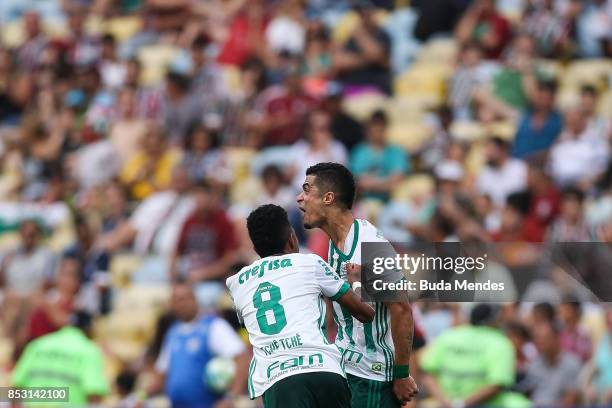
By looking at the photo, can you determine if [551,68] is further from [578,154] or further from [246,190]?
[246,190]

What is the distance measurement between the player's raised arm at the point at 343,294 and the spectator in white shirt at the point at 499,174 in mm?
7470

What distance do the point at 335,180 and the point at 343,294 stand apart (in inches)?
28.6

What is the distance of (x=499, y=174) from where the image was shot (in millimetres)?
15219

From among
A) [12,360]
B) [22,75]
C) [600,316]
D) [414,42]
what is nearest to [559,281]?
[600,316]

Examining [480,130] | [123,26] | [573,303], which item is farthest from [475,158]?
[123,26]

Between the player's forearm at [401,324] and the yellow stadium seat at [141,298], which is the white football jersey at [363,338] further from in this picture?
the yellow stadium seat at [141,298]

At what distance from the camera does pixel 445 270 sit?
851 centimetres

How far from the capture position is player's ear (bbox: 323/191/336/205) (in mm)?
8109

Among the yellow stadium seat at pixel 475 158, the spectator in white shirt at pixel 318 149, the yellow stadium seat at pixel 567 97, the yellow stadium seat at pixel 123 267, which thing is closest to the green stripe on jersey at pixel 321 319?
the yellow stadium seat at pixel 475 158

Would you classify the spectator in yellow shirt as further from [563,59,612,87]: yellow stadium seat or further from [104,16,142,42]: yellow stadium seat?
[563,59,612,87]: yellow stadium seat

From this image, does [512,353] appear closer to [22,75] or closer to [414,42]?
[414,42]

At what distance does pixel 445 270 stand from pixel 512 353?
416cm

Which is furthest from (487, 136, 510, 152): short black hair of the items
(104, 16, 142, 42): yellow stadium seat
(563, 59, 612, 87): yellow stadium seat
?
(104, 16, 142, 42): yellow stadium seat

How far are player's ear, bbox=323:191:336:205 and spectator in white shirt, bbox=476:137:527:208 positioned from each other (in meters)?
7.07
